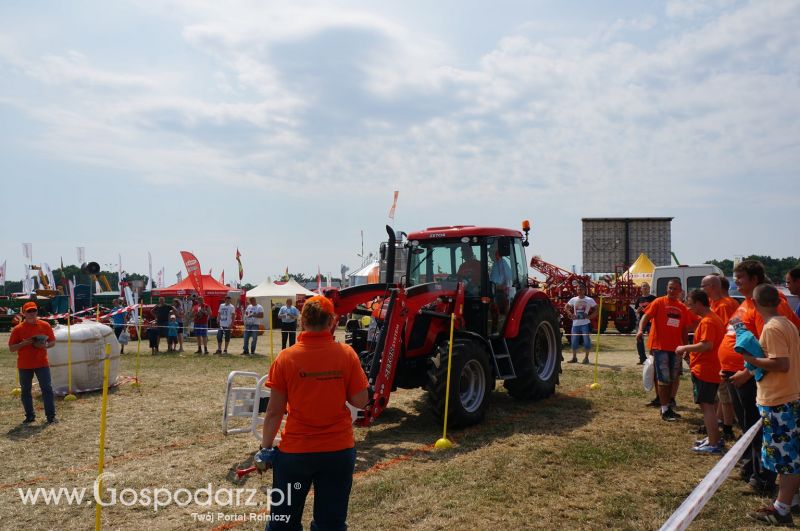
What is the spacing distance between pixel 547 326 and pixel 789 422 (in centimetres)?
477

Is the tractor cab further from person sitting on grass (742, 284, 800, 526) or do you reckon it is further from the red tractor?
person sitting on grass (742, 284, 800, 526)

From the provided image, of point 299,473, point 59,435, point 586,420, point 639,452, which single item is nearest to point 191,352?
point 59,435

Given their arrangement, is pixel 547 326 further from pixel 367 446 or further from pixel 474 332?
pixel 367 446

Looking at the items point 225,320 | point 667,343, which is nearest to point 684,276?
point 667,343

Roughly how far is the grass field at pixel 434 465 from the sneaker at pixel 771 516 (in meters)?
0.09

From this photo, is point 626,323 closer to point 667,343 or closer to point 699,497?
point 667,343

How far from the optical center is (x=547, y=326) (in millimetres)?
8727

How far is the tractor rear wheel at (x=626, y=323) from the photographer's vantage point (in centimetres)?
1981

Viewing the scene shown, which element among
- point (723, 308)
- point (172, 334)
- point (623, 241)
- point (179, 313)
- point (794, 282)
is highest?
point (623, 241)

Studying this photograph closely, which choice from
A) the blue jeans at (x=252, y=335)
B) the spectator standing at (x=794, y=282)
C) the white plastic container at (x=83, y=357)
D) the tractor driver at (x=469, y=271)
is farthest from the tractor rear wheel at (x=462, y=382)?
the blue jeans at (x=252, y=335)

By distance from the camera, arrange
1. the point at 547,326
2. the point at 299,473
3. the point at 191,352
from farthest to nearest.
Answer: the point at 191,352, the point at 547,326, the point at 299,473

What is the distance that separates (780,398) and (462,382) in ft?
11.5

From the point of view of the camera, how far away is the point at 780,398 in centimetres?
398

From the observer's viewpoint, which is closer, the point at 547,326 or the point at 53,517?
the point at 53,517
